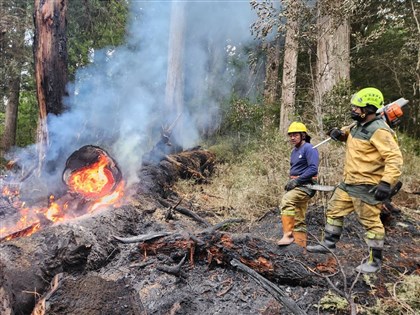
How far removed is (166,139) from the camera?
10328 mm

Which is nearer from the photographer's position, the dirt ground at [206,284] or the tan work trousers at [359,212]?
the dirt ground at [206,284]

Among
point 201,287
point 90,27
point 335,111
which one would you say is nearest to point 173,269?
point 201,287

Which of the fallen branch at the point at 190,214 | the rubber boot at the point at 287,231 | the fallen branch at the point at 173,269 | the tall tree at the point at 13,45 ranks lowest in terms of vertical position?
the fallen branch at the point at 190,214

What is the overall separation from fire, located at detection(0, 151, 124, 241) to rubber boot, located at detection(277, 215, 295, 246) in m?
3.12

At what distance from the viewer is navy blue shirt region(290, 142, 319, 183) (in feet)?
13.7

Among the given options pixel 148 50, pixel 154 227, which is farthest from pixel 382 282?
pixel 148 50

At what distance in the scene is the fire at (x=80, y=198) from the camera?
526cm

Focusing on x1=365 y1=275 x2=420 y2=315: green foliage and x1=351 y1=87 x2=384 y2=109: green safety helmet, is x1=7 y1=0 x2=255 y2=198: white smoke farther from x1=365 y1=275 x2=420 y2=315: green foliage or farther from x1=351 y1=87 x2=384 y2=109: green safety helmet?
x1=365 y1=275 x2=420 y2=315: green foliage

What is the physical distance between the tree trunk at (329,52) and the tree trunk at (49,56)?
487 centimetres

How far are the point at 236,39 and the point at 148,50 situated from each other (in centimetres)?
461

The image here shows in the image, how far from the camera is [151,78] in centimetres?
1595

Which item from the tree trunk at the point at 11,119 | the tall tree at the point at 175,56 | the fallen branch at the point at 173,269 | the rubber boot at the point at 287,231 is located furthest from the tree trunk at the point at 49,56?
the tree trunk at the point at 11,119

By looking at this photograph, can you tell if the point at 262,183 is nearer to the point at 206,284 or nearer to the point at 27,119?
the point at 206,284

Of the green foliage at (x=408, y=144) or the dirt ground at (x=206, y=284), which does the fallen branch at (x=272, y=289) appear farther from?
the green foliage at (x=408, y=144)
